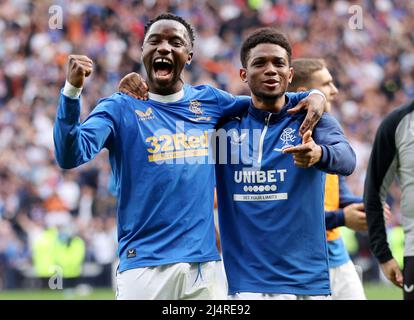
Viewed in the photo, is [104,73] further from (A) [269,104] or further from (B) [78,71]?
Result: (B) [78,71]

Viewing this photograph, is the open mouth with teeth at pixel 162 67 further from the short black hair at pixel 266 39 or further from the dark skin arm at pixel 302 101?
the short black hair at pixel 266 39

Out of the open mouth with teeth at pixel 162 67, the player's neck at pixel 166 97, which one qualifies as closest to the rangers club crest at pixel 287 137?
the player's neck at pixel 166 97

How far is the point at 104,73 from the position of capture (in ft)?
55.2

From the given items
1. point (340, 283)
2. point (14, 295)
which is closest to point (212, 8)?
point (14, 295)

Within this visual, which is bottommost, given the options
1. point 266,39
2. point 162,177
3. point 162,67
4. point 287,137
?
point 162,177

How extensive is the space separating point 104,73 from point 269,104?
1211 cm

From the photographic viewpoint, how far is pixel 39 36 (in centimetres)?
1736

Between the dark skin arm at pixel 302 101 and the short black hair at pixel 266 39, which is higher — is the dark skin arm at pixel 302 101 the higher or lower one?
the lower one

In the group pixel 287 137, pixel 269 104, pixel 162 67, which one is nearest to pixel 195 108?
pixel 162 67

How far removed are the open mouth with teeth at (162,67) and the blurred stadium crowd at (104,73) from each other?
31.4ft

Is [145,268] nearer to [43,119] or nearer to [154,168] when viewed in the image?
[154,168]

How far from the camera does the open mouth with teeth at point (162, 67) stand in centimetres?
493

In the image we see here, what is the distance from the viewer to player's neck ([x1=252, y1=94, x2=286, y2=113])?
5.02m

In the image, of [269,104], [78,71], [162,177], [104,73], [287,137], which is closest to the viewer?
[78,71]
